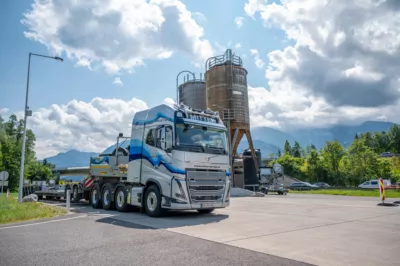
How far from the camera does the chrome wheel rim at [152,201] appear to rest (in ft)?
36.1

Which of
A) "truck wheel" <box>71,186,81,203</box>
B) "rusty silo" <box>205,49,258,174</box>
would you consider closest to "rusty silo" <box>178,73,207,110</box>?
"rusty silo" <box>205,49,258,174</box>

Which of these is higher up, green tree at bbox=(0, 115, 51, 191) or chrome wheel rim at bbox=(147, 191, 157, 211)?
green tree at bbox=(0, 115, 51, 191)

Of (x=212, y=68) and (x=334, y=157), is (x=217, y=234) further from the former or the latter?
(x=334, y=157)

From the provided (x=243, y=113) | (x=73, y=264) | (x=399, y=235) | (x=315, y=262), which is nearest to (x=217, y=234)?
(x=315, y=262)

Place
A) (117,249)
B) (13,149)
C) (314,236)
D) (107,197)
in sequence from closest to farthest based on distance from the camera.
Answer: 1. (117,249)
2. (314,236)
3. (107,197)
4. (13,149)

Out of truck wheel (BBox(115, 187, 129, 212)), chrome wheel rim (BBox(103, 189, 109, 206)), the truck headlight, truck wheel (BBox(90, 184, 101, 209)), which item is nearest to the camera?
the truck headlight

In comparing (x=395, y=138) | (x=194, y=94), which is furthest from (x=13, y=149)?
(x=395, y=138)

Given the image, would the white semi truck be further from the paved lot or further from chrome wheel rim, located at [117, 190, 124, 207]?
the paved lot

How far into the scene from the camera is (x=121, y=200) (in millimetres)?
13219

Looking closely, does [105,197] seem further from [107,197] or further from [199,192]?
[199,192]

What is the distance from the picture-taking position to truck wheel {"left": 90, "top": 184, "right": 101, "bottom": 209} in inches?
589

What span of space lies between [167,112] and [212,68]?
22900 millimetres

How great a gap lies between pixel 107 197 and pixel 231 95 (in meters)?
19.9

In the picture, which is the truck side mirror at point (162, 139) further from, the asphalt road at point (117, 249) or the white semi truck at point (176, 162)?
the asphalt road at point (117, 249)
